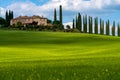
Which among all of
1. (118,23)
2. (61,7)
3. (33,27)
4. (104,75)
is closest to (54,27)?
(33,27)

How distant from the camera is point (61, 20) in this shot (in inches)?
7466

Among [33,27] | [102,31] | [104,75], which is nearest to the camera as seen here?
[104,75]

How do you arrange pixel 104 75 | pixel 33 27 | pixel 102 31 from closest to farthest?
1. pixel 104 75
2. pixel 33 27
3. pixel 102 31

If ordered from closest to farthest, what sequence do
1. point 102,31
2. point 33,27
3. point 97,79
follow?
point 97,79
point 33,27
point 102,31

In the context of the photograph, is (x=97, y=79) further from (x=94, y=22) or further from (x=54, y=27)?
(x=94, y=22)

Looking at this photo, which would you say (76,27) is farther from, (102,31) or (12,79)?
(12,79)

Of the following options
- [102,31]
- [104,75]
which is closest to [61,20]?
[102,31]

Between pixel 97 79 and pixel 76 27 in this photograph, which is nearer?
pixel 97 79

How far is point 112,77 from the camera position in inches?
769

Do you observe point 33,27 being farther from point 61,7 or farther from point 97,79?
point 97,79

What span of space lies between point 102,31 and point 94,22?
567cm

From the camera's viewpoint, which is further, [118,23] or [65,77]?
[118,23]

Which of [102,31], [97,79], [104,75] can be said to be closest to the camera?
[97,79]

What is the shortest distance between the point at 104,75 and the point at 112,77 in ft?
2.69
